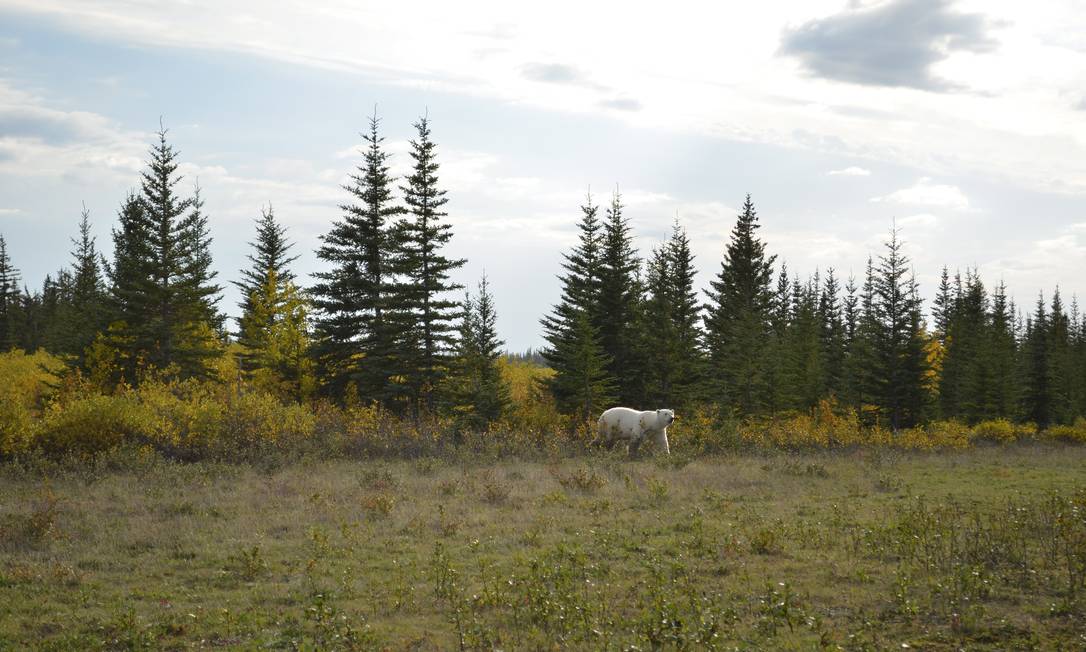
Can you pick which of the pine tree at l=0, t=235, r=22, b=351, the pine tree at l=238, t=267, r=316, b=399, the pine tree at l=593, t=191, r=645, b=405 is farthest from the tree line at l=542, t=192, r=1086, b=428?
the pine tree at l=0, t=235, r=22, b=351

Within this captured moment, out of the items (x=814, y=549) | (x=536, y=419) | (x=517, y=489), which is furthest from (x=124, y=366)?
(x=814, y=549)

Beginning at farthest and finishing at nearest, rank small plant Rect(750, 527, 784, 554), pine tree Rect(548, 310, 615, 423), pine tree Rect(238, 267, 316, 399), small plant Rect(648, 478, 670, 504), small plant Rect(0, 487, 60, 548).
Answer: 1. pine tree Rect(238, 267, 316, 399)
2. pine tree Rect(548, 310, 615, 423)
3. small plant Rect(648, 478, 670, 504)
4. small plant Rect(0, 487, 60, 548)
5. small plant Rect(750, 527, 784, 554)

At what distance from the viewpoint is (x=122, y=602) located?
9.93 m

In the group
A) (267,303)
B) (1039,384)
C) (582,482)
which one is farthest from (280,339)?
(1039,384)

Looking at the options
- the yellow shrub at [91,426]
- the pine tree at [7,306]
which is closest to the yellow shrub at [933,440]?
the yellow shrub at [91,426]

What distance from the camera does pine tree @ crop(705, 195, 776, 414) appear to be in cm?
4019

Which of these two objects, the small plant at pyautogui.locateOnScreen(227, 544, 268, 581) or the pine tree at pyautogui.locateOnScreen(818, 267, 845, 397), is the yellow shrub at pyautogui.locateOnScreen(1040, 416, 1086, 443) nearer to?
the pine tree at pyautogui.locateOnScreen(818, 267, 845, 397)

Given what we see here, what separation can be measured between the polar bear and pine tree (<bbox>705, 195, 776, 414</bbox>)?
13.2 meters

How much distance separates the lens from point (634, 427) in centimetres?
2569

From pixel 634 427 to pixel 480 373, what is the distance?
42.2 ft

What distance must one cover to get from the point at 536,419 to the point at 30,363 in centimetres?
3942

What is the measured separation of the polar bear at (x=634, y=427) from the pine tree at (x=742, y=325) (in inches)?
521

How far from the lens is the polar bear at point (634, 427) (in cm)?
2527

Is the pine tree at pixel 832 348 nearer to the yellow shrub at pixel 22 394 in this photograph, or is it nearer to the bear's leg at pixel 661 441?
the bear's leg at pixel 661 441
